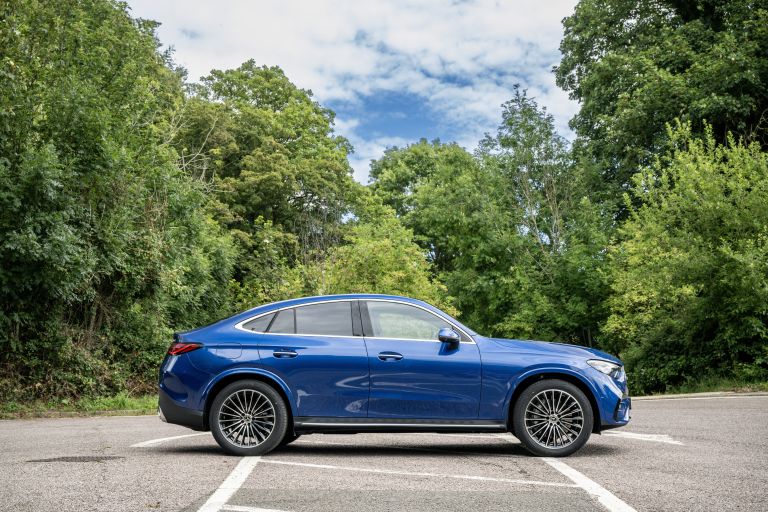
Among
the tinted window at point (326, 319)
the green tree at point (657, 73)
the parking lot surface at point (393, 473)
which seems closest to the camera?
the parking lot surface at point (393, 473)

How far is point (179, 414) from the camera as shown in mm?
8812

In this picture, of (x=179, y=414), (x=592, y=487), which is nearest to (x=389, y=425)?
(x=179, y=414)

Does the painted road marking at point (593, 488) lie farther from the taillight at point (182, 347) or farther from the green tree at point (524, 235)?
the green tree at point (524, 235)

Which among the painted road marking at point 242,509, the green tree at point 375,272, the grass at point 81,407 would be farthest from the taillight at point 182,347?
the green tree at point 375,272

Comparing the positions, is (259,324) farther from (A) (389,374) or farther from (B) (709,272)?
(B) (709,272)

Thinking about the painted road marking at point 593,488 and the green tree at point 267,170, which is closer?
the painted road marking at point 593,488

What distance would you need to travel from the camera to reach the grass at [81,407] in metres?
17.7

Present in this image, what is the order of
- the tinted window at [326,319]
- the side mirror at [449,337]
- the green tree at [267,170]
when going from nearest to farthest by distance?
the side mirror at [449,337]
the tinted window at [326,319]
the green tree at [267,170]

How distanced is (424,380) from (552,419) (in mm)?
1404

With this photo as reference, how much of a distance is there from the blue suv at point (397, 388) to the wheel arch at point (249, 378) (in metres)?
0.01

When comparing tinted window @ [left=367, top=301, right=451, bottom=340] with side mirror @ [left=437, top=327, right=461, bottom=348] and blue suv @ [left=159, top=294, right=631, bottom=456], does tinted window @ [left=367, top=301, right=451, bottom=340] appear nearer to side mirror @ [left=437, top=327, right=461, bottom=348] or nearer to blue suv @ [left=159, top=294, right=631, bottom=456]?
blue suv @ [left=159, top=294, right=631, bottom=456]

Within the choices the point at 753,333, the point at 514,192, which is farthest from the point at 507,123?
the point at 753,333

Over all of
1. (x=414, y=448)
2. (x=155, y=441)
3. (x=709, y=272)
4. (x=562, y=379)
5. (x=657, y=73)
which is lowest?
(x=155, y=441)

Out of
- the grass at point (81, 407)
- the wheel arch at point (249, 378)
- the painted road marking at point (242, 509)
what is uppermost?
the wheel arch at point (249, 378)
